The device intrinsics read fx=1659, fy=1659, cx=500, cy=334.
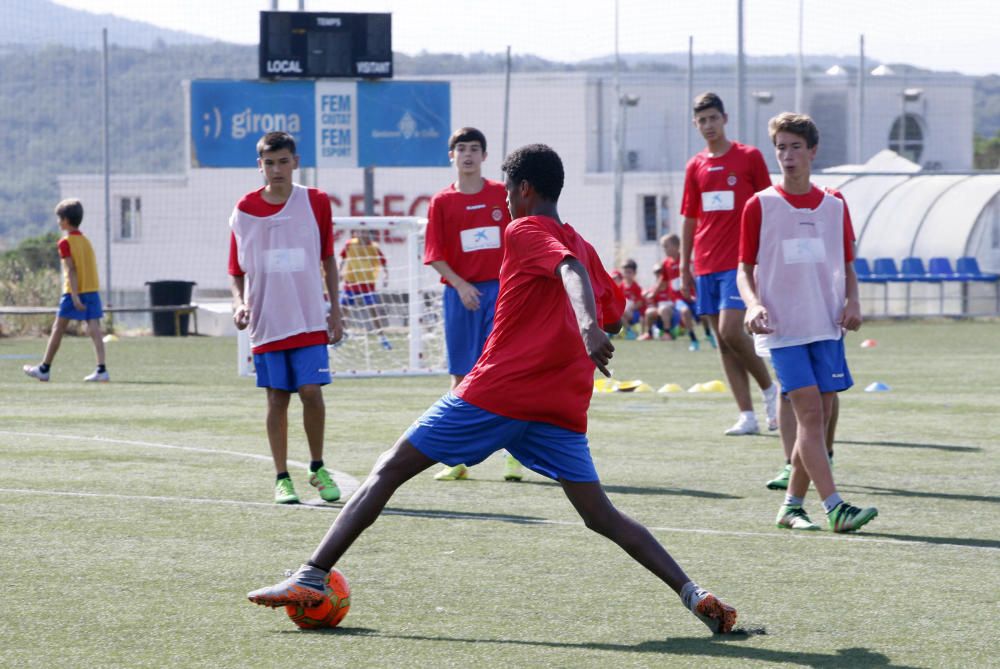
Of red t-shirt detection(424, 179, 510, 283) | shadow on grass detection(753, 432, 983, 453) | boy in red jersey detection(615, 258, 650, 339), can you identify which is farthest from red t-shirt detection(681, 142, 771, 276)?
boy in red jersey detection(615, 258, 650, 339)

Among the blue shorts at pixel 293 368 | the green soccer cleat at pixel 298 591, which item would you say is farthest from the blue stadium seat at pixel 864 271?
the green soccer cleat at pixel 298 591

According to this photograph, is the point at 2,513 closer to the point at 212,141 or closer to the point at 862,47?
the point at 212,141

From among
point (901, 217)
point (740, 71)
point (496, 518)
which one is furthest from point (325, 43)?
point (496, 518)

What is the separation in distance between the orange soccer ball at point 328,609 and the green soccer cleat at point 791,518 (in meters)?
2.73

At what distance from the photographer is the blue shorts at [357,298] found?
22.1 meters

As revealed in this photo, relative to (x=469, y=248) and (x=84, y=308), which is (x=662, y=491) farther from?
(x=84, y=308)

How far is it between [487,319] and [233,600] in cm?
378

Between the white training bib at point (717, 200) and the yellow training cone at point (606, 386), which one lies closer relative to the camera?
the white training bib at point (717, 200)

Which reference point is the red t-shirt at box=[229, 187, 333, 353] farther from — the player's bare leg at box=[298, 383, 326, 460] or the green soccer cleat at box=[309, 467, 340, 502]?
the green soccer cleat at box=[309, 467, 340, 502]

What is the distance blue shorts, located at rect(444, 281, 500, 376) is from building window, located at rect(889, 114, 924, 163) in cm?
5295

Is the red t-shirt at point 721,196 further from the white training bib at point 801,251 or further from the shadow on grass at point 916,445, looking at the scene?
the white training bib at point 801,251

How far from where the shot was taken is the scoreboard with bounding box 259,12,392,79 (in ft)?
87.4

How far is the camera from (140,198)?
49.2 metres

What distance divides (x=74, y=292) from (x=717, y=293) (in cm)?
908
